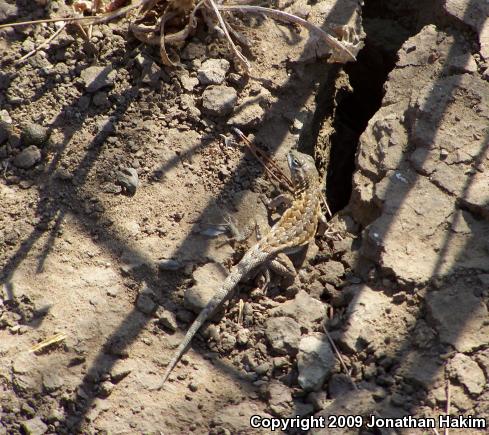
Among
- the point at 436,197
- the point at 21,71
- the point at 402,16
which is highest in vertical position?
the point at 402,16

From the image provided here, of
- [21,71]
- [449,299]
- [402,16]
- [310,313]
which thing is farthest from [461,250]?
[21,71]

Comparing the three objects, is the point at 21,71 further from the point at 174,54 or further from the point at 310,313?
the point at 310,313

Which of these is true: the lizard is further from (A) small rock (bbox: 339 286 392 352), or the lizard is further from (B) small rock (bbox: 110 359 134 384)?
(A) small rock (bbox: 339 286 392 352)

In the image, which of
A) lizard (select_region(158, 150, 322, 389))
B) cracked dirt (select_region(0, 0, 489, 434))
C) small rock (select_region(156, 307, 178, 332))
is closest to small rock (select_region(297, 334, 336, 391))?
cracked dirt (select_region(0, 0, 489, 434))

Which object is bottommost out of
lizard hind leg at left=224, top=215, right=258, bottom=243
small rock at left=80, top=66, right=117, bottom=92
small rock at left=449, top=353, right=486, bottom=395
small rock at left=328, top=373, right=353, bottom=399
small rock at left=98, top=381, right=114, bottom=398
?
small rock at left=98, top=381, right=114, bottom=398

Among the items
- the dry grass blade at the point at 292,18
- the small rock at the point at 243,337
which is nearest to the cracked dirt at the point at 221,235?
the small rock at the point at 243,337

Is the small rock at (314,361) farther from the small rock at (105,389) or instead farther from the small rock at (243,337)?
the small rock at (105,389)

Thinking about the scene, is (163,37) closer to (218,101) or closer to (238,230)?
(218,101)

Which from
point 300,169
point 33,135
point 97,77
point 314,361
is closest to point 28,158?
point 33,135
